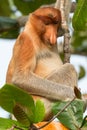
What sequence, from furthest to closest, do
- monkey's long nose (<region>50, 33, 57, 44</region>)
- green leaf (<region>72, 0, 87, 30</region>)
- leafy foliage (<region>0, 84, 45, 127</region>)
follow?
monkey's long nose (<region>50, 33, 57, 44</region>) → green leaf (<region>72, 0, 87, 30</region>) → leafy foliage (<region>0, 84, 45, 127</region>)

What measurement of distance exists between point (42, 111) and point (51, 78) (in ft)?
6.50

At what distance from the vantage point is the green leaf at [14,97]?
266 cm

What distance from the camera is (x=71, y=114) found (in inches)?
113

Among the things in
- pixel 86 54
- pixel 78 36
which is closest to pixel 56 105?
pixel 86 54

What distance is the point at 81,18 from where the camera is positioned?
3.58m

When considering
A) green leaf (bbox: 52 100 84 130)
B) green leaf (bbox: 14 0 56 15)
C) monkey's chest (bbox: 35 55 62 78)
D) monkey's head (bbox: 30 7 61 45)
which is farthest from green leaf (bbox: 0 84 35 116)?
green leaf (bbox: 14 0 56 15)

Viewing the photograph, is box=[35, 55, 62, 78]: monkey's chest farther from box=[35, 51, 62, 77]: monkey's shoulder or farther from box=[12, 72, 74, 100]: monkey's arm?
box=[12, 72, 74, 100]: monkey's arm

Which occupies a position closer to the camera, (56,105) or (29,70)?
(56,105)

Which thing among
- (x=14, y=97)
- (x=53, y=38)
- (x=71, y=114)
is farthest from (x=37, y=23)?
(x=14, y=97)

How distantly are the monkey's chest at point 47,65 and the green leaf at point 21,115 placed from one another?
2.06 m

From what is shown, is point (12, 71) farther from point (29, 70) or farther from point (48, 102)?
point (48, 102)

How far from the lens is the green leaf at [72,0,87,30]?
11.4ft

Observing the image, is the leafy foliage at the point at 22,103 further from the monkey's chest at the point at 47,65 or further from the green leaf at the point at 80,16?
the monkey's chest at the point at 47,65

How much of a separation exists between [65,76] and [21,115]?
2.08m
